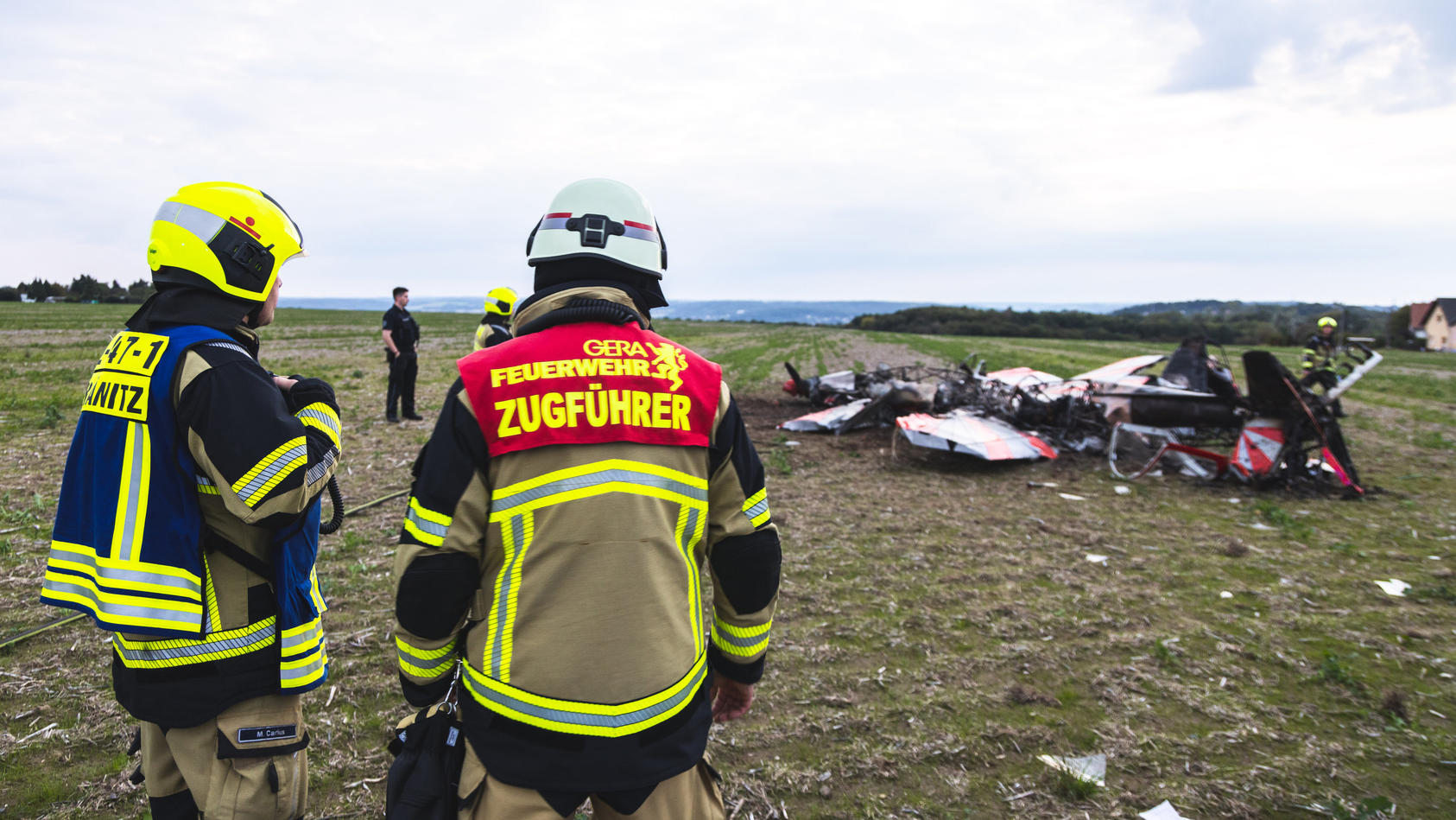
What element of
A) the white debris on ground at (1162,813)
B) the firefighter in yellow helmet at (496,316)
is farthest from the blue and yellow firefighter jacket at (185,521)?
the firefighter in yellow helmet at (496,316)

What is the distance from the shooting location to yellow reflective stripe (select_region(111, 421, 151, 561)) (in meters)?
1.92

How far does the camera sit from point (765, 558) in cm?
202

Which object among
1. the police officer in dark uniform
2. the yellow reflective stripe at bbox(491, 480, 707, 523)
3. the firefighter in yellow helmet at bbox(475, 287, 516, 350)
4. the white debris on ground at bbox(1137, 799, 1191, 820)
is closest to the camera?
the yellow reflective stripe at bbox(491, 480, 707, 523)

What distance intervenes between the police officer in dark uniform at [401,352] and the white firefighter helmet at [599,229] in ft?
33.7

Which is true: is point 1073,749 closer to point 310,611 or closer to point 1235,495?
point 310,611

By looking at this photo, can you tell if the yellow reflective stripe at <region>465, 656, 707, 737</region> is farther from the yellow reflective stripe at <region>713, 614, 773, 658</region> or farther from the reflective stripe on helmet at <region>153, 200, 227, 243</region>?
the reflective stripe on helmet at <region>153, 200, 227, 243</region>

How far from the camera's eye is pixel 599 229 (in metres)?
1.89

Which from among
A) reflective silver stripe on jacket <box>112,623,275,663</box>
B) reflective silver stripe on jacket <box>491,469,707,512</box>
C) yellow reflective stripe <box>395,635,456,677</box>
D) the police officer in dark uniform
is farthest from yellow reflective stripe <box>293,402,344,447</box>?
the police officer in dark uniform

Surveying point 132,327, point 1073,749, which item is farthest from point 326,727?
point 1073,749

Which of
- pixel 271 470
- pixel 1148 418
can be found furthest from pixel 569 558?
pixel 1148 418

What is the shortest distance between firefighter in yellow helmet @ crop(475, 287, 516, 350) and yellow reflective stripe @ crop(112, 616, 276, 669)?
723 centimetres

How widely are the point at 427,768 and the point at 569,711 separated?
416 mm

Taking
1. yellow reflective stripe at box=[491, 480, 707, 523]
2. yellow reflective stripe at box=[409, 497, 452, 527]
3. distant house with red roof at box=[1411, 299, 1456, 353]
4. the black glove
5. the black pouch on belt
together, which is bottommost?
the black pouch on belt

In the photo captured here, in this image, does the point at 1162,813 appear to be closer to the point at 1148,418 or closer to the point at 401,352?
the point at 1148,418
